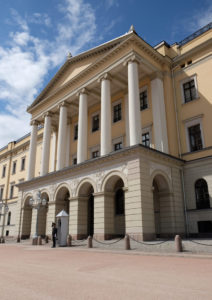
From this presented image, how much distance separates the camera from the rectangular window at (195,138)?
22.9 meters

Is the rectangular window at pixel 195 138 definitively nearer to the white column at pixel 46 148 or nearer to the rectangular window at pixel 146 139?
the rectangular window at pixel 146 139

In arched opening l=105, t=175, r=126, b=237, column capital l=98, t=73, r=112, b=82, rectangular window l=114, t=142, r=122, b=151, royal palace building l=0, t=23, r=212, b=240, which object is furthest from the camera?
rectangular window l=114, t=142, r=122, b=151

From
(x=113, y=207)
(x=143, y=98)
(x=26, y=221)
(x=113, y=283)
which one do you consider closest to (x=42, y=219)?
(x=26, y=221)

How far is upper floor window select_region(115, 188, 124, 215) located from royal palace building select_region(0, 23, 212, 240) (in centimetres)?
9

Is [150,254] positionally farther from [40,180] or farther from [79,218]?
[40,180]

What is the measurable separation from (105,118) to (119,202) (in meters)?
8.01

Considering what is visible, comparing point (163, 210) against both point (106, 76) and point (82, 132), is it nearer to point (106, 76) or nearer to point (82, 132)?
point (82, 132)

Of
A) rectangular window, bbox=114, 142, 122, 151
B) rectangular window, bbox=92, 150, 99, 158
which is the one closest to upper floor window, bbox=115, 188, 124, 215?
rectangular window, bbox=114, 142, 122, 151

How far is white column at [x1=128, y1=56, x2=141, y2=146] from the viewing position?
2060cm

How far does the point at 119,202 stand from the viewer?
993 inches

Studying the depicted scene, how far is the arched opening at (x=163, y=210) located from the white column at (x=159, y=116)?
2.85 metres

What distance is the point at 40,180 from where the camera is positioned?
28969 mm

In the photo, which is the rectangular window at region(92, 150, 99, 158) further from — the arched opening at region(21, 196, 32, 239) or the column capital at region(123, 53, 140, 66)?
the column capital at region(123, 53, 140, 66)

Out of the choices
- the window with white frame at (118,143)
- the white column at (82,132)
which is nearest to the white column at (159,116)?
the window with white frame at (118,143)
